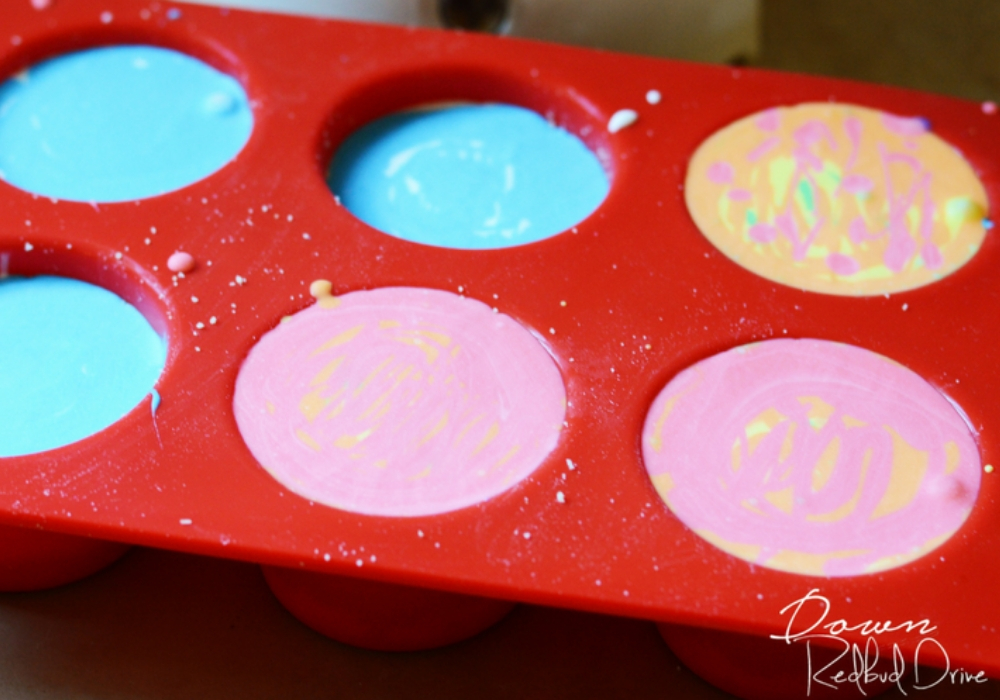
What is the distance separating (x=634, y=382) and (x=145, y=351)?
32 cm

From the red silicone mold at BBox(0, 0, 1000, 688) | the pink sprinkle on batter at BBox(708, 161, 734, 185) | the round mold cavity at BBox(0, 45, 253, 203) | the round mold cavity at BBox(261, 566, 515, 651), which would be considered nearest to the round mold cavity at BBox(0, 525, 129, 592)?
the red silicone mold at BBox(0, 0, 1000, 688)

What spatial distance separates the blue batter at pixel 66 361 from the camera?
716 millimetres

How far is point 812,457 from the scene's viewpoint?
2.31 feet

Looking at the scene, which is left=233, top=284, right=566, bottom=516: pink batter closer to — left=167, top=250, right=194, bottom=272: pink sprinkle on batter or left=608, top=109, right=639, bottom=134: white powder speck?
left=167, top=250, right=194, bottom=272: pink sprinkle on batter

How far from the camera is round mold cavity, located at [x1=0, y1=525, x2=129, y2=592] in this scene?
2.44ft

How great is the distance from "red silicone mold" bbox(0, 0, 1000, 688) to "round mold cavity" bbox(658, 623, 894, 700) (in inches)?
4.4

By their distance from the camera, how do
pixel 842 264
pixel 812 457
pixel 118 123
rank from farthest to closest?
1. pixel 118 123
2. pixel 842 264
3. pixel 812 457

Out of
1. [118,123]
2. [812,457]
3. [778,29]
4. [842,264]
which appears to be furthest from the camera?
[778,29]

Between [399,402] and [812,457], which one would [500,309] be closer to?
[399,402]

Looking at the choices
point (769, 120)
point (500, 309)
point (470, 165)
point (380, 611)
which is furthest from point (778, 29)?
point (380, 611)

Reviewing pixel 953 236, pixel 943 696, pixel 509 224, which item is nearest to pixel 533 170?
pixel 509 224

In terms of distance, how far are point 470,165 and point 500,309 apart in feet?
0.63

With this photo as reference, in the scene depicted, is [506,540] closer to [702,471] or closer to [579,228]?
[702,471]

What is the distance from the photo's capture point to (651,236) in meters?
0.81
